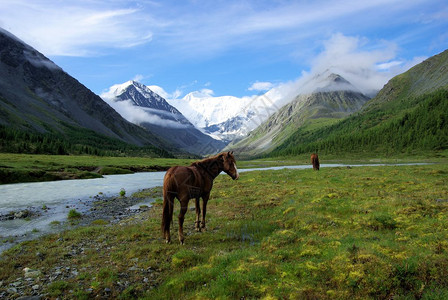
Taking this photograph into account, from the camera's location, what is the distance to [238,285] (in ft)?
27.8

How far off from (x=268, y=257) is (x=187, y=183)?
5.71m

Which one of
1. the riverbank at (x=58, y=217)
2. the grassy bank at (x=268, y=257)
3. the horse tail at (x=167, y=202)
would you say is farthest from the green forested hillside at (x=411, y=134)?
the horse tail at (x=167, y=202)

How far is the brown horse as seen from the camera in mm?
13586

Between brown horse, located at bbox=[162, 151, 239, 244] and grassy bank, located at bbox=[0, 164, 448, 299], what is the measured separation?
1.41 m

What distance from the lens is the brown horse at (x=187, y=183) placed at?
13.6m

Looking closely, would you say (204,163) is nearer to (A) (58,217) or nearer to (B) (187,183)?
(B) (187,183)

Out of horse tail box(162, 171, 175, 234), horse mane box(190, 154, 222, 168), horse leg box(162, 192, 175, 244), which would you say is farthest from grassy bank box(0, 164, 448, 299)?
horse mane box(190, 154, 222, 168)

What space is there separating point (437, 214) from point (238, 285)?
11.8m

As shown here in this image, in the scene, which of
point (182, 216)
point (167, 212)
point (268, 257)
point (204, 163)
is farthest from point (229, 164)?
point (268, 257)

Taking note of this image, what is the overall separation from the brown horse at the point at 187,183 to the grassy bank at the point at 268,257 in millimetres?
1409

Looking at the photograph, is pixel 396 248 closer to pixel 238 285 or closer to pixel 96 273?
pixel 238 285

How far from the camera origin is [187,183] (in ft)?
45.4

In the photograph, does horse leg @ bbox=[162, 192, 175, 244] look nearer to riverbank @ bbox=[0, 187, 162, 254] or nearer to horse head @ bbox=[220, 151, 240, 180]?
horse head @ bbox=[220, 151, 240, 180]

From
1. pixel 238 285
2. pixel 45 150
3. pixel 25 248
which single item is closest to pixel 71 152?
pixel 45 150
